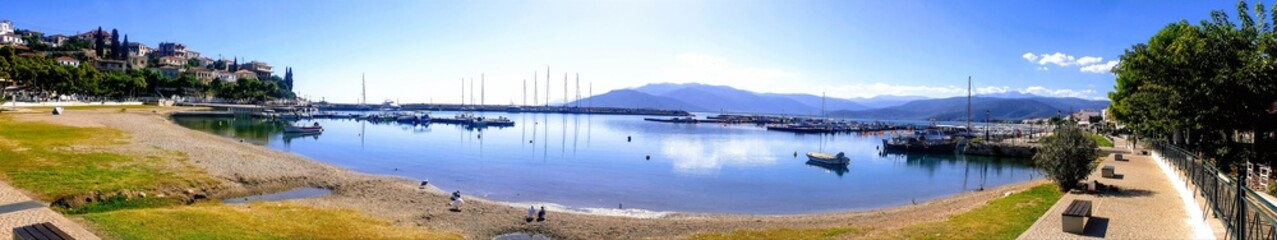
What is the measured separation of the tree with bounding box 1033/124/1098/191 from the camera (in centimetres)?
2084

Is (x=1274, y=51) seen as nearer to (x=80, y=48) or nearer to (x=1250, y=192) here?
(x=1250, y=192)

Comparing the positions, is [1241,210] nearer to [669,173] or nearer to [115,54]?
[669,173]

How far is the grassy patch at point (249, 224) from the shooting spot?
1353cm

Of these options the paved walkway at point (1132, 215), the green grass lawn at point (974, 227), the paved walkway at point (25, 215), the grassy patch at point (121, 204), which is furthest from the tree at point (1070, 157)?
the grassy patch at point (121, 204)

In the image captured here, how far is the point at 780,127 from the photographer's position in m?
128

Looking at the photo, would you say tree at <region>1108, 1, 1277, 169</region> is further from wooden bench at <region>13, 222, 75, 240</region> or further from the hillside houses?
the hillside houses

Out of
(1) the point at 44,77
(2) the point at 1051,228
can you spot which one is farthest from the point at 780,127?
(2) the point at 1051,228

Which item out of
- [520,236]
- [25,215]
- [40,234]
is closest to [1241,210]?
[520,236]

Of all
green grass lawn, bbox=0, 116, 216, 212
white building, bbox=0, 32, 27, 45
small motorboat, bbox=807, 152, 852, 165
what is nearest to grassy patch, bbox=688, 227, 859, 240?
green grass lawn, bbox=0, 116, 216, 212

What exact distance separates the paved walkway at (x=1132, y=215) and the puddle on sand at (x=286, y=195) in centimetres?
2292

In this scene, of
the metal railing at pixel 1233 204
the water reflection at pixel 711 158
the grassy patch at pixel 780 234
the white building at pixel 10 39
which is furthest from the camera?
the white building at pixel 10 39

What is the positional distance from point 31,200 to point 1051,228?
76.7 ft

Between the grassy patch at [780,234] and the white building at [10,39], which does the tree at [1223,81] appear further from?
the white building at [10,39]

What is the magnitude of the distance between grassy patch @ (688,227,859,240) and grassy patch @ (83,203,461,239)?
6841mm
